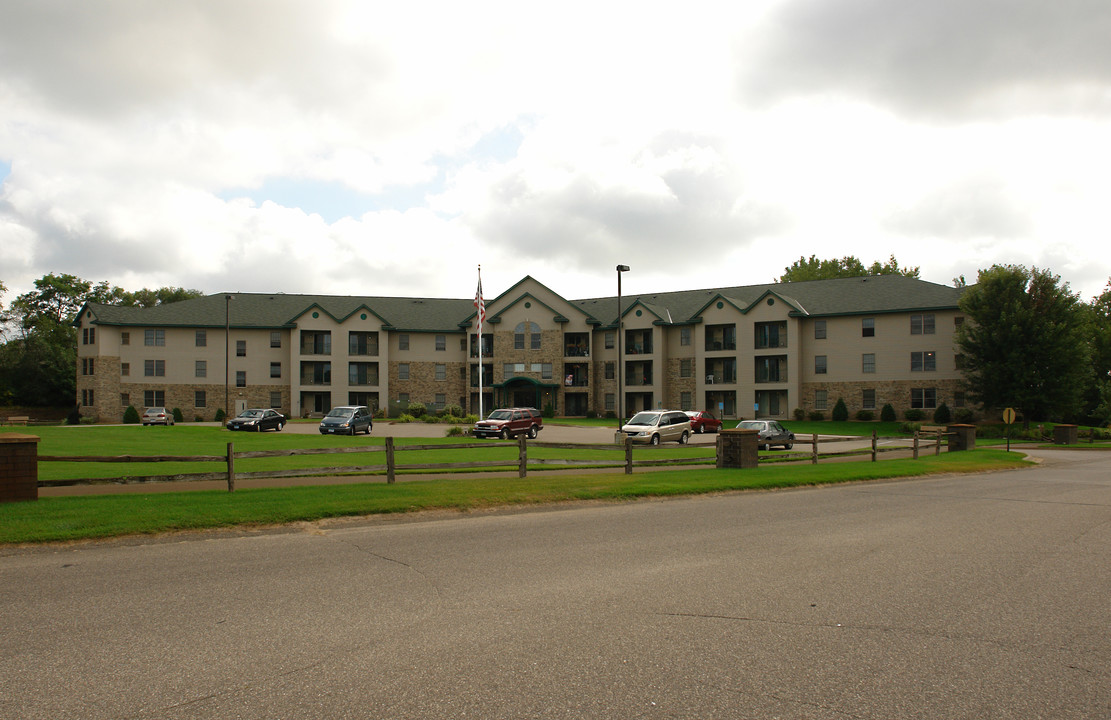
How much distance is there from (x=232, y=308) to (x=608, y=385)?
36208 mm

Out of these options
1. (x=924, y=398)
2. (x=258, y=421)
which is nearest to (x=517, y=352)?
(x=258, y=421)

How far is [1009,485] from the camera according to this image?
20.2 m

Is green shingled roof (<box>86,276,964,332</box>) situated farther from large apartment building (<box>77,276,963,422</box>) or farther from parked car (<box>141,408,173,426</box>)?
parked car (<box>141,408,173,426</box>)

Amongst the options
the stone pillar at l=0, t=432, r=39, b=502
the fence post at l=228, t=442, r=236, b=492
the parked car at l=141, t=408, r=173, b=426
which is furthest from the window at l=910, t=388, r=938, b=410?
the stone pillar at l=0, t=432, r=39, b=502

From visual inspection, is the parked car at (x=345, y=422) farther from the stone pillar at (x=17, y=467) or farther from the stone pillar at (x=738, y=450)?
the stone pillar at (x=17, y=467)

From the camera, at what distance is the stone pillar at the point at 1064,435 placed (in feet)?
158

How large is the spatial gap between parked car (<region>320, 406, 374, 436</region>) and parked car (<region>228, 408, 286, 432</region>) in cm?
531

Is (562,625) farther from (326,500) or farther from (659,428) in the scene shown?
(659,428)

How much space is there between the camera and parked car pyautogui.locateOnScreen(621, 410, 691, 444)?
3644 cm

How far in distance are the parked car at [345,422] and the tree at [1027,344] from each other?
4190 centimetres

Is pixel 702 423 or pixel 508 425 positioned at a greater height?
pixel 508 425

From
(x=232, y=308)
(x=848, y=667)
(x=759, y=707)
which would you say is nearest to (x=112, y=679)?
(x=759, y=707)

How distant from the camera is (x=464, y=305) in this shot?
7612 cm

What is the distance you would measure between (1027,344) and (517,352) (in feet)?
132
